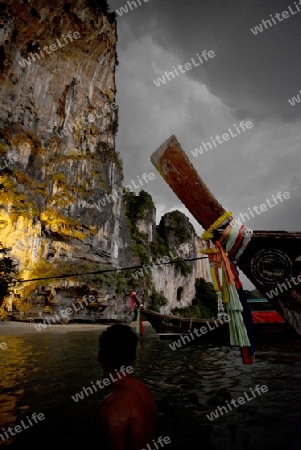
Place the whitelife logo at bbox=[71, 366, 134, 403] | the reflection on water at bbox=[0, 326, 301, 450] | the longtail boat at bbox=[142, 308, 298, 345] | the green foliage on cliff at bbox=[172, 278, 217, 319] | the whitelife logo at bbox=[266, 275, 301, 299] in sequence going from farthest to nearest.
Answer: the green foliage on cliff at bbox=[172, 278, 217, 319]
the longtail boat at bbox=[142, 308, 298, 345]
the reflection on water at bbox=[0, 326, 301, 450]
the whitelife logo at bbox=[266, 275, 301, 299]
the whitelife logo at bbox=[71, 366, 134, 403]

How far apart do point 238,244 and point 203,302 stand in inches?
2250

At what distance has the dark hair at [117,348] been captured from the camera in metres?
2.26

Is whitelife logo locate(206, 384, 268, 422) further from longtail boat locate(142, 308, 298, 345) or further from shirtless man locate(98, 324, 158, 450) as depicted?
longtail boat locate(142, 308, 298, 345)

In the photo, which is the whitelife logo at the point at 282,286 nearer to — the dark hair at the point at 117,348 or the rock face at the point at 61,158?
the dark hair at the point at 117,348

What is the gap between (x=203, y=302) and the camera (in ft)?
183

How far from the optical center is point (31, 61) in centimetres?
2883

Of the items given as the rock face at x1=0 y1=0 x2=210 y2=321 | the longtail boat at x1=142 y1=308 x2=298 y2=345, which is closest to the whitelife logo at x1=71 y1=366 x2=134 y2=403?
the longtail boat at x1=142 y1=308 x2=298 y2=345

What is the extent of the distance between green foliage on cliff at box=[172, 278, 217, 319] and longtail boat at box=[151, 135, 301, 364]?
167 ft

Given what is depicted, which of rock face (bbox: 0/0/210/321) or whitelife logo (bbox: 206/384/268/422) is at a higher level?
rock face (bbox: 0/0/210/321)

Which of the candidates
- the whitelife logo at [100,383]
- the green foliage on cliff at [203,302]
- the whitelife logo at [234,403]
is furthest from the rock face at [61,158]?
the green foliage on cliff at [203,302]

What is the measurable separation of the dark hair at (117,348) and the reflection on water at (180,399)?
545 millimetres

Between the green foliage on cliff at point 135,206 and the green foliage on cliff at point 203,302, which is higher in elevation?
the green foliage on cliff at point 135,206

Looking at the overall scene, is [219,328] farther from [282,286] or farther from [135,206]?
[135,206]

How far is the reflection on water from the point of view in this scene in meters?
3.21
